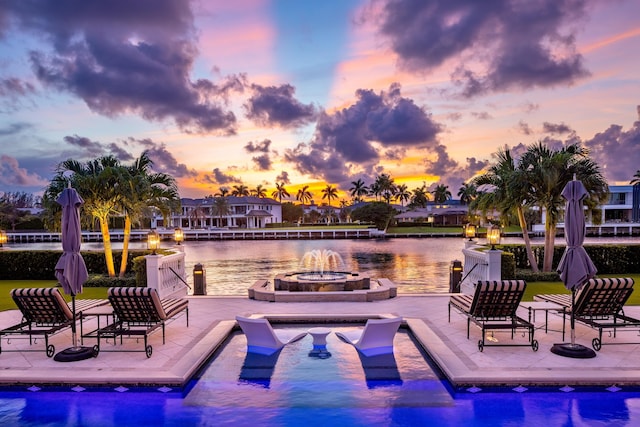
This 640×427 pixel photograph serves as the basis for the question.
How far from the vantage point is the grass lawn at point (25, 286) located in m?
13.0

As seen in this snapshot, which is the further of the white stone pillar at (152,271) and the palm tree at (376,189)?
the palm tree at (376,189)

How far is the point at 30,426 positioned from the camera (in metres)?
5.32

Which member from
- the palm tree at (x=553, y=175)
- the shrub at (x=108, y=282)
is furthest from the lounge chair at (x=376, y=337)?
the palm tree at (x=553, y=175)

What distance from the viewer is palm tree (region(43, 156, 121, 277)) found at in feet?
52.9

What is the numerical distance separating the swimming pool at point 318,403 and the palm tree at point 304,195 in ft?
531

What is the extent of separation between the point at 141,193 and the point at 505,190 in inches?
591

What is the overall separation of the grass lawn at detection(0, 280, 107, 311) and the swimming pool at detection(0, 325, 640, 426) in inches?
313

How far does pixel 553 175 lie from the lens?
16.5 meters

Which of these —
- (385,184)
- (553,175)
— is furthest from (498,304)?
(385,184)

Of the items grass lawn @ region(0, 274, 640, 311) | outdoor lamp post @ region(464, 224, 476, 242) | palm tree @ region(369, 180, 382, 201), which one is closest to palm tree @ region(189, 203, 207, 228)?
palm tree @ region(369, 180, 382, 201)

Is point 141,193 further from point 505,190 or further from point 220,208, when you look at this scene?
point 220,208

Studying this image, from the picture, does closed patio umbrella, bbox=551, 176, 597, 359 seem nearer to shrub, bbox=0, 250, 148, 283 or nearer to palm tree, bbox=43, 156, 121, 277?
palm tree, bbox=43, 156, 121, 277

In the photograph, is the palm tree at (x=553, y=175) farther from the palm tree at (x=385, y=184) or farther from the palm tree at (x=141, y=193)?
the palm tree at (x=385, y=184)

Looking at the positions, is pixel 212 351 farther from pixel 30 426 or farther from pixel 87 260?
pixel 87 260
